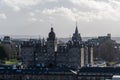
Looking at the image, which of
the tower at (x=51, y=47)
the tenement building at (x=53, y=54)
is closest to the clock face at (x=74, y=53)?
the tenement building at (x=53, y=54)

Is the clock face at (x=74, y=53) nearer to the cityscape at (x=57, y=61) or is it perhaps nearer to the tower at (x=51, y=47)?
the cityscape at (x=57, y=61)

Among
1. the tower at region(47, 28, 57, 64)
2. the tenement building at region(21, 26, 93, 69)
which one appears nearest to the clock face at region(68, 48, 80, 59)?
the tenement building at region(21, 26, 93, 69)

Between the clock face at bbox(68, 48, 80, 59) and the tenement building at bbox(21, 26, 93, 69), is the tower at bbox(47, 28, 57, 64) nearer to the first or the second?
the tenement building at bbox(21, 26, 93, 69)

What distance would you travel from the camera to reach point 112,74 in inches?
2418

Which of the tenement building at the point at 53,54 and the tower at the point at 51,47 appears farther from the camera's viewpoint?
the tower at the point at 51,47

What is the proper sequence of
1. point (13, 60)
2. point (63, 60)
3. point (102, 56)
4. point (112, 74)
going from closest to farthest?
point (112, 74)
point (63, 60)
point (13, 60)
point (102, 56)

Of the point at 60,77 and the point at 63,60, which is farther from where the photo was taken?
the point at 63,60

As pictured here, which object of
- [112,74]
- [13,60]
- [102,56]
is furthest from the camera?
[102,56]

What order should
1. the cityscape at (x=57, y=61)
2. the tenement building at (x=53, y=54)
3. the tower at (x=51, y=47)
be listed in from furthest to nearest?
1. the tower at (x=51, y=47)
2. the tenement building at (x=53, y=54)
3. the cityscape at (x=57, y=61)

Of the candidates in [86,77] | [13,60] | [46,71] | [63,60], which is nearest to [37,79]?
[46,71]

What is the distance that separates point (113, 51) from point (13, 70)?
41.9 m

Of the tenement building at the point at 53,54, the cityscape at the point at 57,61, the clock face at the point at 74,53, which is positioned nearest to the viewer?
the cityscape at the point at 57,61

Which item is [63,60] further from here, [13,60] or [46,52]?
[13,60]

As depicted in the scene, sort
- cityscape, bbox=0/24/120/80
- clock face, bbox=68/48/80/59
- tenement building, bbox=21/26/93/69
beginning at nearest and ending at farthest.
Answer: cityscape, bbox=0/24/120/80 → clock face, bbox=68/48/80/59 → tenement building, bbox=21/26/93/69
